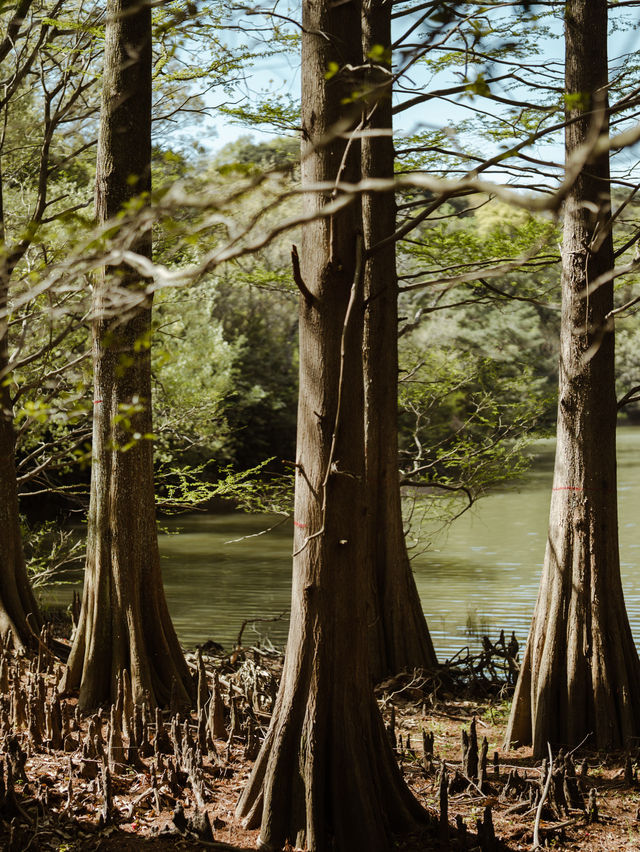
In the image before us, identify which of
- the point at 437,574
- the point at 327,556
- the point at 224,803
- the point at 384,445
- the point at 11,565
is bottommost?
the point at 437,574

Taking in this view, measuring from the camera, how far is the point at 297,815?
361 centimetres

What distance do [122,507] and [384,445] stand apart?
2278 mm

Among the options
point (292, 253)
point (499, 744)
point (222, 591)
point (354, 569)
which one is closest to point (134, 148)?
point (292, 253)

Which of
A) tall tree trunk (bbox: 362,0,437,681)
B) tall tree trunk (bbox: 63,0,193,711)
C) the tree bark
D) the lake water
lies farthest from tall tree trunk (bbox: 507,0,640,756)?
the tree bark

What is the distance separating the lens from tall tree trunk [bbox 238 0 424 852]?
352 centimetres

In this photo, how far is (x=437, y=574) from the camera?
1398 centimetres

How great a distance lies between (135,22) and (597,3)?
300 centimetres

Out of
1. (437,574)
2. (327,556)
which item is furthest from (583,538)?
(437,574)

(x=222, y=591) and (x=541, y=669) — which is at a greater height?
(x=541, y=669)

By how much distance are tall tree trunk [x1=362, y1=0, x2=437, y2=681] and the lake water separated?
5.36ft

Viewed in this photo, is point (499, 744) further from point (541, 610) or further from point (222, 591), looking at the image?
point (222, 591)

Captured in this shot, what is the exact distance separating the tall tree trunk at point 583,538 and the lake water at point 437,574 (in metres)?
3.43

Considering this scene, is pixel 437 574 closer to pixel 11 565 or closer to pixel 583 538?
pixel 11 565

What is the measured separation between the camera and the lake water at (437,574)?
1060cm
